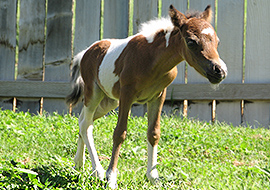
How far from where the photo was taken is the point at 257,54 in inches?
223

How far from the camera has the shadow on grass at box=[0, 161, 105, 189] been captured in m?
2.75

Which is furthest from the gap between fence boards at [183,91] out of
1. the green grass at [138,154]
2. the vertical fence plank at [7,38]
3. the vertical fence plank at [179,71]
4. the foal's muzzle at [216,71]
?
the foal's muzzle at [216,71]

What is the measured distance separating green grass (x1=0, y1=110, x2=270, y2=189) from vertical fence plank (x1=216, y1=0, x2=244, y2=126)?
0.44m

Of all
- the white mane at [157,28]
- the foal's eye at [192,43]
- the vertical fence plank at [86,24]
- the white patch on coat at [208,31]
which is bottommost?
the foal's eye at [192,43]

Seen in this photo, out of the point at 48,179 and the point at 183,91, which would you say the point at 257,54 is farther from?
the point at 48,179

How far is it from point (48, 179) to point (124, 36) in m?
3.23

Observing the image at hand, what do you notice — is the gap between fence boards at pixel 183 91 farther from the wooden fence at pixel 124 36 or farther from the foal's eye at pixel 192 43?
the foal's eye at pixel 192 43

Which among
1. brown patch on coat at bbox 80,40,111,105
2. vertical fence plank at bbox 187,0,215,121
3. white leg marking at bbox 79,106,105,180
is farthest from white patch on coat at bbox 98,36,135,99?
vertical fence plank at bbox 187,0,215,121

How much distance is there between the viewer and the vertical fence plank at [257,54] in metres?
5.63

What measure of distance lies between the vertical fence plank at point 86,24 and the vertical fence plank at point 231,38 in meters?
1.98

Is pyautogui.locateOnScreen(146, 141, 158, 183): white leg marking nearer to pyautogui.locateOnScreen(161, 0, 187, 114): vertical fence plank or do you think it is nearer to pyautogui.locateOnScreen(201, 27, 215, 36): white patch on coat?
pyautogui.locateOnScreen(201, 27, 215, 36): white patch on coat

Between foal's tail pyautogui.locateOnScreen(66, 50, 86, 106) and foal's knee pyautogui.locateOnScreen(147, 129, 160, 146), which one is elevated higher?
foal's tail pyautogui.locateOnScreen(66, 50, 86, 106)

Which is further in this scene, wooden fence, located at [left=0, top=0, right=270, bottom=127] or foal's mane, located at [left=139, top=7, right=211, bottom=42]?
wooden fence, located at [left=0, top=0, right=270, bottom=127]

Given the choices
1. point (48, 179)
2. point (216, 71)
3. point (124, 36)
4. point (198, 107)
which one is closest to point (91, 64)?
point (48, 179)
